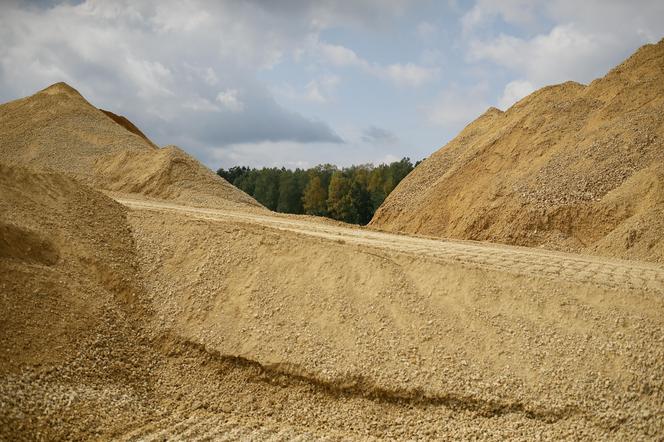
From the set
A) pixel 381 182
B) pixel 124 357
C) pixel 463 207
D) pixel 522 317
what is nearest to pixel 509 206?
pixel 463 207

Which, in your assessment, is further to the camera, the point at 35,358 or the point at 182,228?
the point at 182,228

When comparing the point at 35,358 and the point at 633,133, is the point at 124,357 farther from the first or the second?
the point at 633,133

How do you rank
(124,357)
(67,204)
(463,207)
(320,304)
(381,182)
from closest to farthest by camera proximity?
(124,357), (320,304), (67,204), (463,207), (381,182)

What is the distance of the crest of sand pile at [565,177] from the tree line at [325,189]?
1857cm

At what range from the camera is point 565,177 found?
17141 mm

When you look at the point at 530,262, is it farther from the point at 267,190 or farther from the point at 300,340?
the point at 267,190

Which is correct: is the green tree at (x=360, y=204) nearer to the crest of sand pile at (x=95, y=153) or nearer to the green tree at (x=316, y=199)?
the green tree at (x=316, y=199)

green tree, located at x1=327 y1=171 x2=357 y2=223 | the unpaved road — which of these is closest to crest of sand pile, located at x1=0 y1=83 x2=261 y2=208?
the unpaved road

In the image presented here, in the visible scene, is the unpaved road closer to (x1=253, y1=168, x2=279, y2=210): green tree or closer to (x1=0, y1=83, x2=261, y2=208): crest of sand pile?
(x1=0, y1=83, x2=261, y2=208): crest of sand pile

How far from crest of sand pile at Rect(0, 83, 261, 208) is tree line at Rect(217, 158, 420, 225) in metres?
17.3

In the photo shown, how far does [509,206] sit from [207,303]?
1101 centimetres

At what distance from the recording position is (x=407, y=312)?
8.49m

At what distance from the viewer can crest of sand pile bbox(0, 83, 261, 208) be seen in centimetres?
2164

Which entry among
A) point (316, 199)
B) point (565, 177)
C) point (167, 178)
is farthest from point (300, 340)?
point (316, 199)
